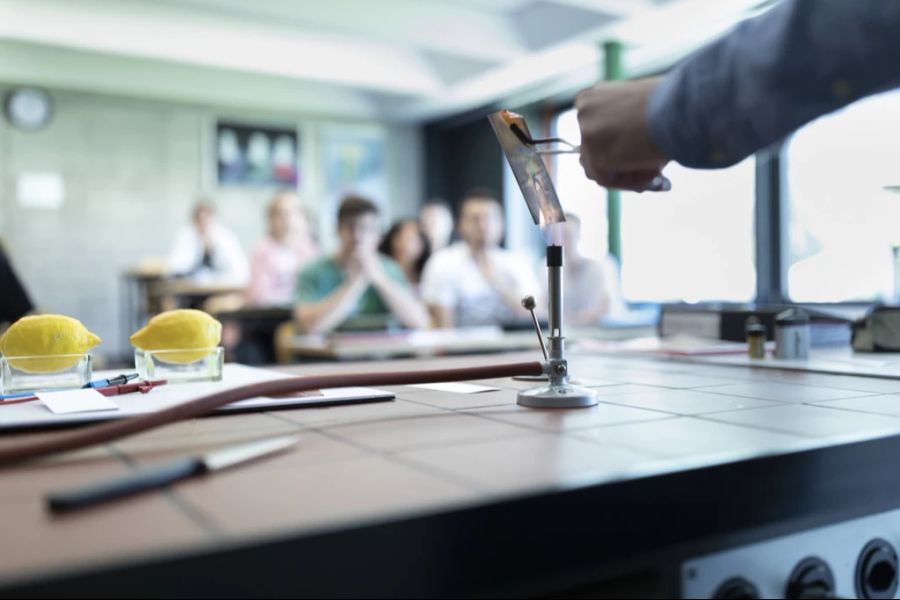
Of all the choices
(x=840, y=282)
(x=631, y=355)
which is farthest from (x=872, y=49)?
(x=840, y=282)

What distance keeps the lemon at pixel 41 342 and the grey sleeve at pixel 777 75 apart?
2.07ft

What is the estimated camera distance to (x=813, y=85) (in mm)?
610

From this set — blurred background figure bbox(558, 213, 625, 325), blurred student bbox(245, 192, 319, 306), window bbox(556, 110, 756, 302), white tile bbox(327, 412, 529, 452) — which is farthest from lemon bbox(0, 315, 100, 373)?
window bbox(556, 110, 756, 302)

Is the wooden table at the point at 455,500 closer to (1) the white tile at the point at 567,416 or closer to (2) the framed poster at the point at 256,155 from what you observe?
(1) the white tile at the point at 567,416

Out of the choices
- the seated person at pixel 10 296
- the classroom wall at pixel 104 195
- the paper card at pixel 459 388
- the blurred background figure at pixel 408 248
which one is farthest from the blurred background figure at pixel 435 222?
the paper card at pixel 459 388

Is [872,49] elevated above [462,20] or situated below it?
below

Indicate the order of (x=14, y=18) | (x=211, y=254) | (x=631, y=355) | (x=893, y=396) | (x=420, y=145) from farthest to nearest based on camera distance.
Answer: (x=420, y=145)
(x=211, y=254)
(x=14, y=18)
(x=631, y=355)
(x=893, y=396)

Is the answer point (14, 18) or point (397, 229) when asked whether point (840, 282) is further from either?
point (14, 18)

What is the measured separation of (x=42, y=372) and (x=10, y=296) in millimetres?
1153

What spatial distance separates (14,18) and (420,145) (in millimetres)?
3907

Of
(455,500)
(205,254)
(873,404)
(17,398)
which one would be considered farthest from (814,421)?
(205,254)

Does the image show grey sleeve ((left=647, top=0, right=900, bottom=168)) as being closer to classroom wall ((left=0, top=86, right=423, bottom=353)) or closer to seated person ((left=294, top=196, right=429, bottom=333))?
seated person ((left=294, top=196, right=429, bottom=333))

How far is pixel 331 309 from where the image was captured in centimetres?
333

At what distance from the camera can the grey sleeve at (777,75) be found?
1.94ft
